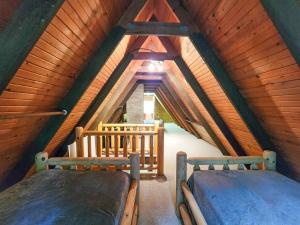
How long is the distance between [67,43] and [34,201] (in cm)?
121

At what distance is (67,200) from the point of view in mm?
1329

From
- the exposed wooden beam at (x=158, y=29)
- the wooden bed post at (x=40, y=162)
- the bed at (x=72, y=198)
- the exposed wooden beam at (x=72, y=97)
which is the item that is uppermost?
the exposed wooden beam at (x=158, y=29)

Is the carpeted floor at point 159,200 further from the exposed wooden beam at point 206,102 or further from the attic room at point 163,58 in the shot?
the exposed wooden beam at point 206,102

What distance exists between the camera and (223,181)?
169cm

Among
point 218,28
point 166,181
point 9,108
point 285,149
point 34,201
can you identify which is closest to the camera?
point 34,201

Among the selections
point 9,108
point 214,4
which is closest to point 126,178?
point 9,108

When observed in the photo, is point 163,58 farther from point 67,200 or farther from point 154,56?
point 67,200

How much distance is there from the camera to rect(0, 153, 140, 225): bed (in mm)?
1129

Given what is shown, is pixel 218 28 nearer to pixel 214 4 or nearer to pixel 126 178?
pixel 214 4

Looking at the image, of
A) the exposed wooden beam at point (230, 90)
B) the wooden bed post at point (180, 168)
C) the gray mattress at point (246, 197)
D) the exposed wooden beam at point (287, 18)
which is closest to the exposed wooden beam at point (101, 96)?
the exposed wooden beam at point (230, 90)

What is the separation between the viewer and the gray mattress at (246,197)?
1186 millimetres

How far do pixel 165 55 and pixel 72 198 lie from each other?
219 cm

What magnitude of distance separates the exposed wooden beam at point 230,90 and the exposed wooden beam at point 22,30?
53.6 inches

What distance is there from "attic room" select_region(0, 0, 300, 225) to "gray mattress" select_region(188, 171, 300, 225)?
0.4 inches
